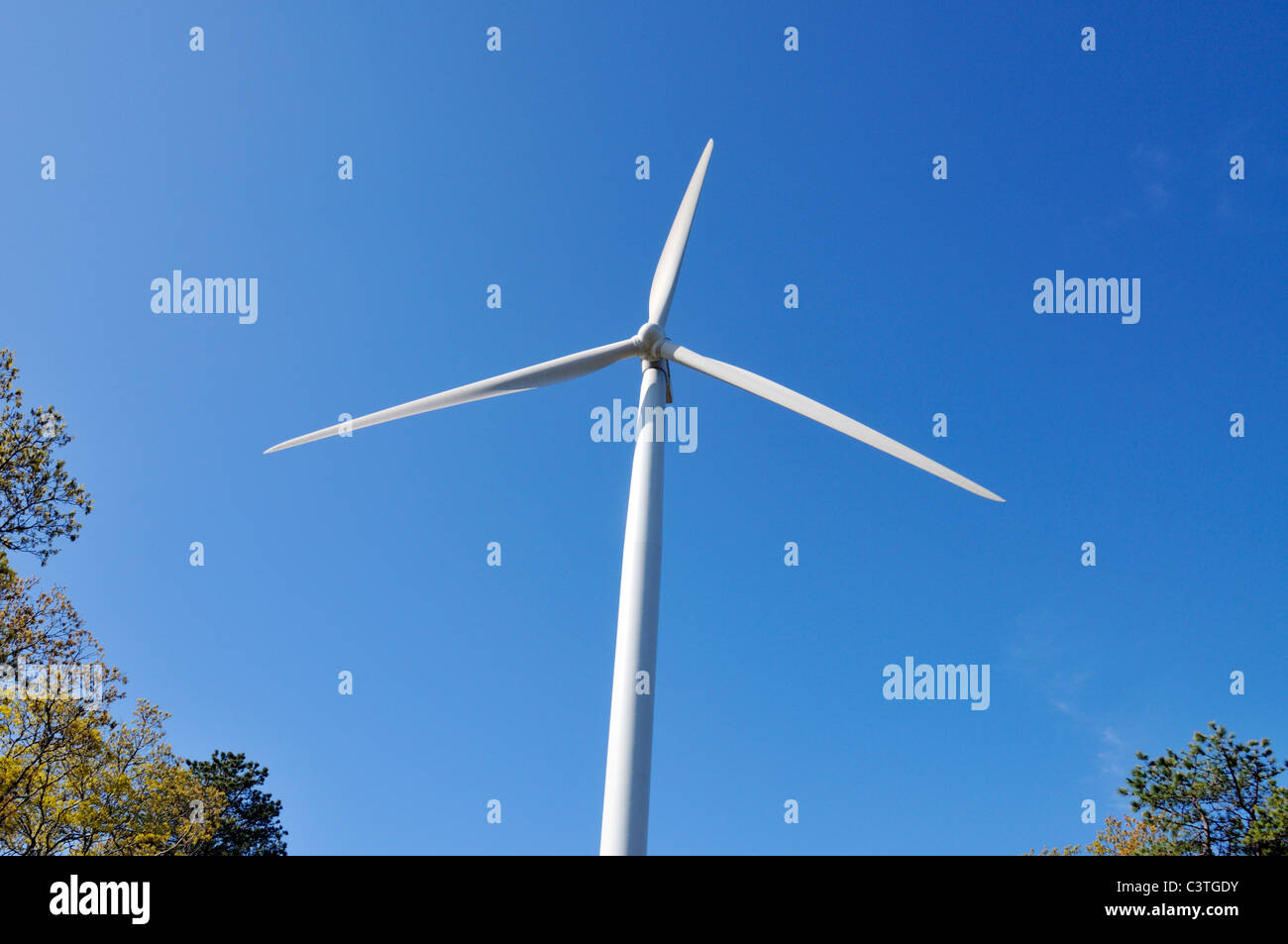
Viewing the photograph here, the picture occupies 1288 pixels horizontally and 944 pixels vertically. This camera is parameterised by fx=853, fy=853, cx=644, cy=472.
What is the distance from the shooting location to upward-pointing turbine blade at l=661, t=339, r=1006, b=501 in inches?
824

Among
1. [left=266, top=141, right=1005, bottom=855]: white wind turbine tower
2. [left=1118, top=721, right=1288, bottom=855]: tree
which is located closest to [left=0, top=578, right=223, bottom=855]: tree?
[left=266, top=141, right=1005, bottom=855]: white wind turbine tower

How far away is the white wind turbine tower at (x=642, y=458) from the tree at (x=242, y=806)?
65.5 meters

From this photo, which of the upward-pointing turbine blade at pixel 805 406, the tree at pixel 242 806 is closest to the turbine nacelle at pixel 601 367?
the upward-pointing turbine blade at pixel 805 406

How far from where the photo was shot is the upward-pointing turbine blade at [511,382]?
23094 millimetres

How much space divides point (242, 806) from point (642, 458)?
2940 inches

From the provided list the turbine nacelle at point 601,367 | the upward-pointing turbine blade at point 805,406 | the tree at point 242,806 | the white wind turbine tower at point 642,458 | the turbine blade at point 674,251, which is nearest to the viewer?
the white wind turbine tower at point 642,458

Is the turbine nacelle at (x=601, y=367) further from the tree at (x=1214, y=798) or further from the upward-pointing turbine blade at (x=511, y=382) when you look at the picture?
the tree at (x=1214, y=798)

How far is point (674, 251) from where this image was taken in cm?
2694

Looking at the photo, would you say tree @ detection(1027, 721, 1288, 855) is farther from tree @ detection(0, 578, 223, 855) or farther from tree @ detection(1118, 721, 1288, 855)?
tree @ detection(0, 578, 223, 855)
